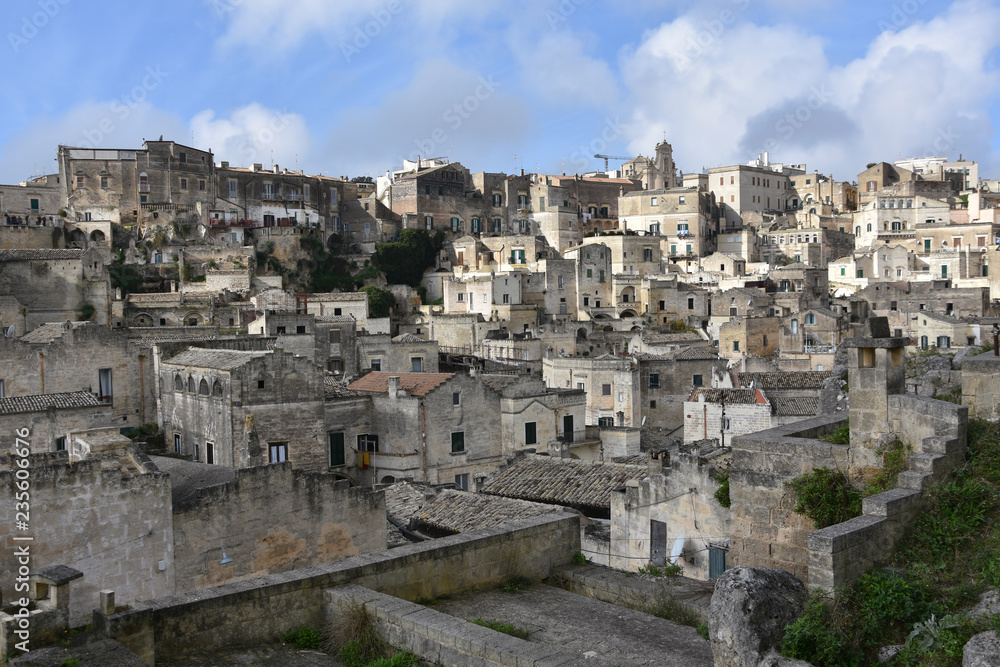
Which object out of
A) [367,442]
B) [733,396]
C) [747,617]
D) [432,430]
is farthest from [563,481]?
[747,617]

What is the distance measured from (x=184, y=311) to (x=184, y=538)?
39528 millimetres

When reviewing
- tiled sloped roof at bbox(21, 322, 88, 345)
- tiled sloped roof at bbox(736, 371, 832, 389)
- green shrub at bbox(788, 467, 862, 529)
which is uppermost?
tiled sloped roof at bbox(21, 322, 88, 345)

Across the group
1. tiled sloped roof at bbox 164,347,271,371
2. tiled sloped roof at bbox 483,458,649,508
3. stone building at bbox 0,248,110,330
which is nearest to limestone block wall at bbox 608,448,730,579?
tiled sloped roof at bbox 483,458,649,508

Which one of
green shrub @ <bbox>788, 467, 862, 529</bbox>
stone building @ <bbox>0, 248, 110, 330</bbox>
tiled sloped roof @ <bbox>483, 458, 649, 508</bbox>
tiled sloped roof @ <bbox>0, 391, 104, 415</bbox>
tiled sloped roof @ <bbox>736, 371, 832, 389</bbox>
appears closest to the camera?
green shrub @ <bbox>788, 467, 862, 529</bbox>

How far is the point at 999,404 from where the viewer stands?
8492mm

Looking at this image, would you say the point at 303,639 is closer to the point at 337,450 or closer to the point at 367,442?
the point at 337,450

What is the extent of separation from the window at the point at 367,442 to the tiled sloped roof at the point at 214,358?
473cm

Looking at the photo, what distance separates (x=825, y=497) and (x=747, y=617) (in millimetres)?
2737

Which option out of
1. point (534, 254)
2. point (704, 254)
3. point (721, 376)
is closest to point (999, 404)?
point (721, 376)

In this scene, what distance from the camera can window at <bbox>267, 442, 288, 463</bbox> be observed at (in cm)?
2412

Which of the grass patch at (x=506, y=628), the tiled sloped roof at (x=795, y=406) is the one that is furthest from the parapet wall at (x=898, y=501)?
the tiled sloped roof at (x=795, y=406)

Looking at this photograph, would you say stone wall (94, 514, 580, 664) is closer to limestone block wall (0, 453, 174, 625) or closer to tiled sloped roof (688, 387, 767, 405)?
limestone block wall (0, 453, 174, 625)

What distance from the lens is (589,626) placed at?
681 cm

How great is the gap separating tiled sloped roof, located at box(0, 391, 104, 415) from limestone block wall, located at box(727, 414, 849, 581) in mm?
18396
